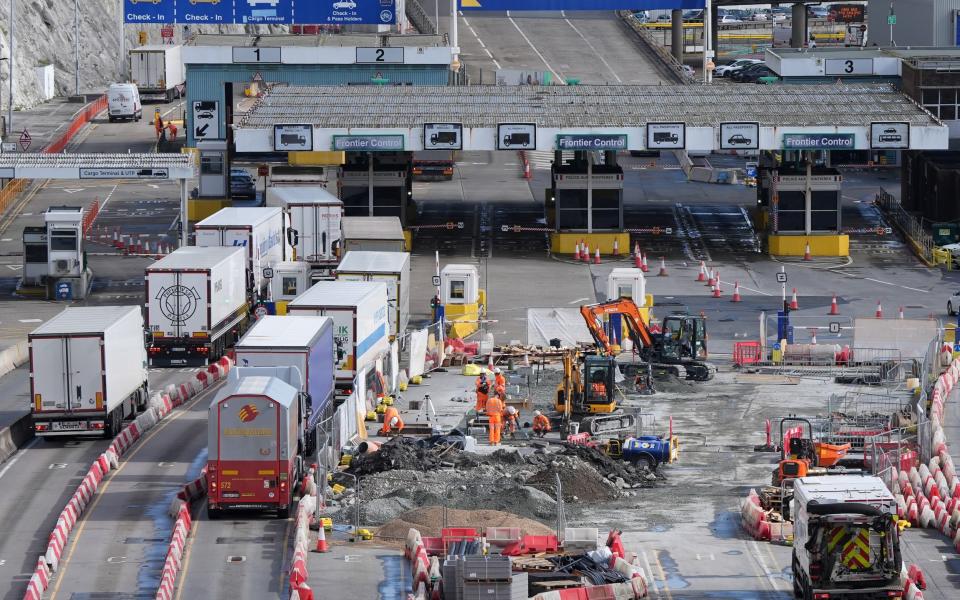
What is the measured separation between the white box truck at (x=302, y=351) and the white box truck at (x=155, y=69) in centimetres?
8248

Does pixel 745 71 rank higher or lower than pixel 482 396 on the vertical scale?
higher

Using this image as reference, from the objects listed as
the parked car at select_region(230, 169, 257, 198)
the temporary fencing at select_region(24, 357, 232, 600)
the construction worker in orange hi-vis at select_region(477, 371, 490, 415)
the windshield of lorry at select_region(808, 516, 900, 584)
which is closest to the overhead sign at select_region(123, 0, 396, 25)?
the parked car at select_region(230, 169, 257, 198)

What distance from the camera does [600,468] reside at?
4912 cm

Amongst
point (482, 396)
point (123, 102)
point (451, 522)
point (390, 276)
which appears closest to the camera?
point (451, 522)

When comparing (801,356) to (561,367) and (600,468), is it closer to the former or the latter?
(561,367)

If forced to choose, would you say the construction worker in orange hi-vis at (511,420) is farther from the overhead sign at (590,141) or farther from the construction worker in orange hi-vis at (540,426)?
the overhead sign at (590,141)

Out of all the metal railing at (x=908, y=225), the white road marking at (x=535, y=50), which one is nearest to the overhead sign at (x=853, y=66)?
the metal railing at (x=908, y=225)

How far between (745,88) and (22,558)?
185 feet

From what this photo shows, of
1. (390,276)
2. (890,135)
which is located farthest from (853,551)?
(890,135)

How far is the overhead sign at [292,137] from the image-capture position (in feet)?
277

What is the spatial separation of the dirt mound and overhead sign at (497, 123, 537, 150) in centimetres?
4206

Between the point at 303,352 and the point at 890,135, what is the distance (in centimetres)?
4242

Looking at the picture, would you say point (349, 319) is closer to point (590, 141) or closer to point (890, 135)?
point (590, 141)

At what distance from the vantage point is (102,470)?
48656mm
